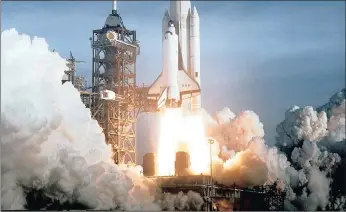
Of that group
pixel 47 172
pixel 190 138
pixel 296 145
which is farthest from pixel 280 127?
pixel 47 172

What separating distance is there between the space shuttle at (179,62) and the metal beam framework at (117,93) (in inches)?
200

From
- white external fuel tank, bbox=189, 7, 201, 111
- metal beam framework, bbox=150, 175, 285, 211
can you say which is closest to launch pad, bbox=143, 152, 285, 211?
metal beam framework, bbox=150, 175, 285, 211

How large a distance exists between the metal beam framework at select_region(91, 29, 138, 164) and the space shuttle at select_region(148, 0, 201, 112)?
5.09 m

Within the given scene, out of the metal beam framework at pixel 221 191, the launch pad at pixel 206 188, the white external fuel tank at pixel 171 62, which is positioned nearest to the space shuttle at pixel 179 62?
the white external fuel tank at pixel 171 62

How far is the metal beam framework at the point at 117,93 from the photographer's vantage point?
77.3 metres

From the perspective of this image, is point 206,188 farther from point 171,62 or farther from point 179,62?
point 179,62

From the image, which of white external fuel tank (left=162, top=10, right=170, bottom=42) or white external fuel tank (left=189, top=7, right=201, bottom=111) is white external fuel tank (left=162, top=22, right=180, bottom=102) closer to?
white external fuel tank (left=162, top=10, right=170, bottom=42)

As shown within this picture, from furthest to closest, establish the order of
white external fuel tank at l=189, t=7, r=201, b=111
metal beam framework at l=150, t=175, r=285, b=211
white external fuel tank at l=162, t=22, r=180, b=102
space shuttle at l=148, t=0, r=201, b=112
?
white external fuel tank at l=189, t=7, r=201, b=111 < space shuttle at l=148, t=0, r=201, b=112 < white external fuel tank at l=162, t=22, r=180, b=102 < metal beam framework at l=150, t=175, r=285, b=211

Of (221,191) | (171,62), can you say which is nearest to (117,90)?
(171,62)

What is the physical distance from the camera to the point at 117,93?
7912cm

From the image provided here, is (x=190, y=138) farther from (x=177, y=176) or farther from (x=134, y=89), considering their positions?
(x=134, y=89)

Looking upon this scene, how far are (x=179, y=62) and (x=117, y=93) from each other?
10534 millimetres

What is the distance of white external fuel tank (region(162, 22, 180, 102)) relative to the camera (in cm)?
7050

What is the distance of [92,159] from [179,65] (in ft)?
63.6
